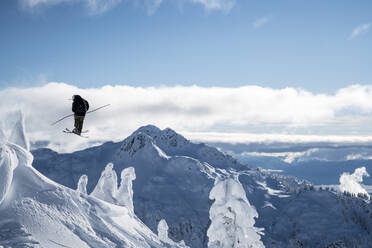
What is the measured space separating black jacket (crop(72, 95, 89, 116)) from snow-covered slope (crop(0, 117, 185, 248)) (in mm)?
11260

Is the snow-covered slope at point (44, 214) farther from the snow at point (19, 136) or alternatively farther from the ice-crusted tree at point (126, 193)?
the ice-crusted tree at point (126, 193)

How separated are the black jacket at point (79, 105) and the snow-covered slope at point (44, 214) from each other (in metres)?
11.3

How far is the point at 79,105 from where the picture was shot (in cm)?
2847

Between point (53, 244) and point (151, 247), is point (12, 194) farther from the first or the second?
point (151, 247)

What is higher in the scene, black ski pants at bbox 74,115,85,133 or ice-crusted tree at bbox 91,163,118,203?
black ski pants at bbox 74,115,85,133

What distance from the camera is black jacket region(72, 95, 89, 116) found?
28.4 metres

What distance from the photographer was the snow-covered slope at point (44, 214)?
34.0 m

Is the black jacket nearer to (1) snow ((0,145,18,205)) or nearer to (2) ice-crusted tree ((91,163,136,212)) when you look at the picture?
(1) snow ((0,145,18,205))

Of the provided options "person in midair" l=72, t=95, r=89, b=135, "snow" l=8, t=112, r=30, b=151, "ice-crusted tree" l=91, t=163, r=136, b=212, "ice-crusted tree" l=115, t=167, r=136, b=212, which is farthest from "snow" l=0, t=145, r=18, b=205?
"ice-crusted tree" l=115, t=167, r=136, b=212

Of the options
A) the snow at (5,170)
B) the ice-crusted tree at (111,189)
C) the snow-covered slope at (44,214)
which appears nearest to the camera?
the snow-covered slope at (44,214)

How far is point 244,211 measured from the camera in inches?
1738

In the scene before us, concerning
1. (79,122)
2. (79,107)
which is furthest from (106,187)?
(79,107)

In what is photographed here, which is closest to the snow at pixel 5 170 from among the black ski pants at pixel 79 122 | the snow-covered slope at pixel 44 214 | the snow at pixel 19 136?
the snow-covered slope at pixel 44 214

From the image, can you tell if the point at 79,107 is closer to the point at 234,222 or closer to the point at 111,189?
the point at 234,222
